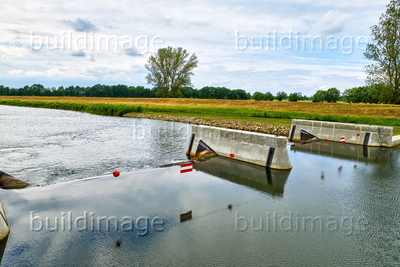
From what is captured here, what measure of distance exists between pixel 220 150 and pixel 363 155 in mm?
9186

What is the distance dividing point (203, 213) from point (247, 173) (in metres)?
4.92

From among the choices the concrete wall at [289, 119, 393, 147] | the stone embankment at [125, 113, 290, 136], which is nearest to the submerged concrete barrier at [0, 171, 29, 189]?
the concrete wall at [289, 119, 393, 147]

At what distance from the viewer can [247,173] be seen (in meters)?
12.6

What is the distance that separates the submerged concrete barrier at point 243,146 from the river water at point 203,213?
0.57 metres

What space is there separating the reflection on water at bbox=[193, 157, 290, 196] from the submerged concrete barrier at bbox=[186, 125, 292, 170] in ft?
1.20

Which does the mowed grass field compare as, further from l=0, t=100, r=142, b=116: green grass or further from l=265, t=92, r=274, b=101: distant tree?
l=265, t=92, r=274, b=101: distant tree

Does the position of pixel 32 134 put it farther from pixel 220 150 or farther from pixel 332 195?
pixel 332 195

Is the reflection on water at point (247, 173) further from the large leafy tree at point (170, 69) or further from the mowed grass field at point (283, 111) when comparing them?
the large leafy tree at point (170, 69)

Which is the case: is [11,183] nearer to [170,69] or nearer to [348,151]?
[348,151]

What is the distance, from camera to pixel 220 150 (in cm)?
1541

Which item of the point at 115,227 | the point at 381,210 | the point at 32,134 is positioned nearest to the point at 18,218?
the point at 115,227

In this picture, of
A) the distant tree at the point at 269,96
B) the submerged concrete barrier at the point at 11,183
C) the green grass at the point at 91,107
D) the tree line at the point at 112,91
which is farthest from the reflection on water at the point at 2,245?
the tree line at the point at 112,91

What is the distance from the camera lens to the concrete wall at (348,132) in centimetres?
1927

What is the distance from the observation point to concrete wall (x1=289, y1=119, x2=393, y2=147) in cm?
1927
